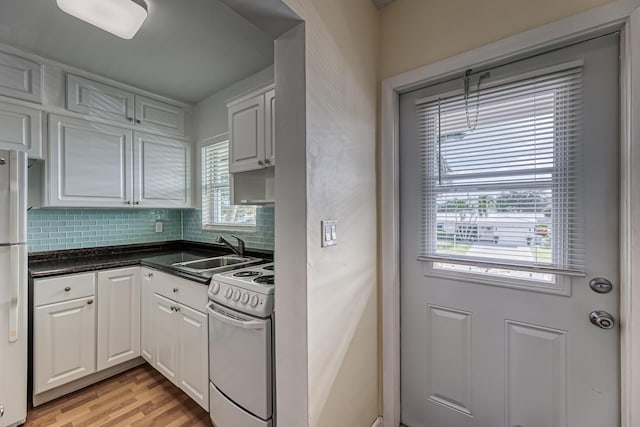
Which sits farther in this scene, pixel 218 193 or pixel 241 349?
pixel 218 193

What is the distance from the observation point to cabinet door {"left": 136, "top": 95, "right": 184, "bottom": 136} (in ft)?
8.61

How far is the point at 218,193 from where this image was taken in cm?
281

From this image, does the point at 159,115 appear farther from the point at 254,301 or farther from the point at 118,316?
the point at 254,301

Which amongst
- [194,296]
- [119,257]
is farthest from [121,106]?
[194,296]

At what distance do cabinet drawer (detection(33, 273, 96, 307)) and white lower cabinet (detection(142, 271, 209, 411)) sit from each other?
369 mm

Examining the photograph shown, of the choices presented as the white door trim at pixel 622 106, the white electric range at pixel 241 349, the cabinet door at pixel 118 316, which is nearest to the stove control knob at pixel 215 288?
the white electric range at pixel 241 349

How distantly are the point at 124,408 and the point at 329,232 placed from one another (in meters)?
1.95

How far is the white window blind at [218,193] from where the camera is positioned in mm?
2604

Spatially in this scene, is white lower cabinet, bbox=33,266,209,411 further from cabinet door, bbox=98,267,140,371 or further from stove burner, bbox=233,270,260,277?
stove burner, bbox=233,270,260,277

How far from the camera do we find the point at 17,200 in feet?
5.32

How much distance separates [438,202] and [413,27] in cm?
97

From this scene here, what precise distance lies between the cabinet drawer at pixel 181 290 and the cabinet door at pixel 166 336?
2.3 inches

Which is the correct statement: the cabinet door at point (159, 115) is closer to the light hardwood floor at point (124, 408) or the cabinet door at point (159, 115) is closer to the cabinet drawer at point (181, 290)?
the cabinet drawer at point (181, 290)

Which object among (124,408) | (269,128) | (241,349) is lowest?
(124,408)
